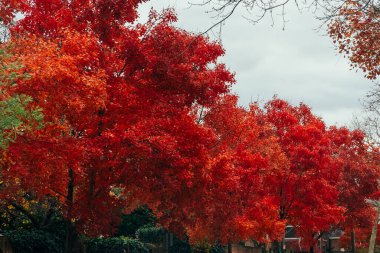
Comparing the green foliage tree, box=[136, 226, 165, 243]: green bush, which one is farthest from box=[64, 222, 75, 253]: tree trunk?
box=[136, 226, 165, 243]: green bush

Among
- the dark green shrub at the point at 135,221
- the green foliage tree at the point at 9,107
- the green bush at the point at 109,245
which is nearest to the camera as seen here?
the green foliage tree at the point at 9,107

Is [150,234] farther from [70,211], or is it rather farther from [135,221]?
[70,211]

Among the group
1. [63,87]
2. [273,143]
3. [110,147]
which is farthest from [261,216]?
[63,87]

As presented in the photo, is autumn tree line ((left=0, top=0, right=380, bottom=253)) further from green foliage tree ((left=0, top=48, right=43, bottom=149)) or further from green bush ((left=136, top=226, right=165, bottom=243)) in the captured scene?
green bush ((left=136, top=226, right=165, bottom=243))

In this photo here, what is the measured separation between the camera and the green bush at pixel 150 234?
133ft

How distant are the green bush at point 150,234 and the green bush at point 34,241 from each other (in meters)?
12.3

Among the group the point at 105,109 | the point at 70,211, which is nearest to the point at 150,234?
the point at 70,211

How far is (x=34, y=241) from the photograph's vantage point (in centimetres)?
2694

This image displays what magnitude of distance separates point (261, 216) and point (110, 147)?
19.8m

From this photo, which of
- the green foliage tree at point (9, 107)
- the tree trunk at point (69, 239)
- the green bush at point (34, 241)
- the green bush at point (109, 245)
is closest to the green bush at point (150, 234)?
the green bush at point (109, 245)

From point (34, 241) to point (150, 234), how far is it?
14879 mm

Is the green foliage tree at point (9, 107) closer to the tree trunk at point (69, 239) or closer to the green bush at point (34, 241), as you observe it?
the tree trunk at point (69, 239)

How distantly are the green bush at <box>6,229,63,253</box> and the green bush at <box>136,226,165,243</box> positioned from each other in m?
12.3

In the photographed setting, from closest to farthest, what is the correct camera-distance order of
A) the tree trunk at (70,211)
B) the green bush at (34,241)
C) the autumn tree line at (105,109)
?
1. the autumn tree line at (105,109)
2. the tree trunk at (70,211)
3. the green bush at (34,241)
